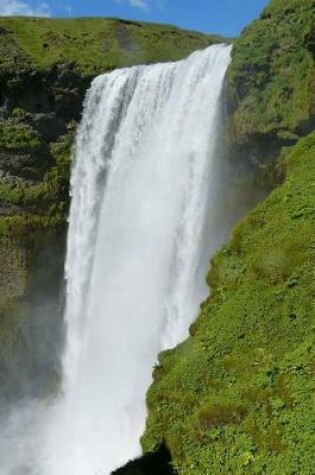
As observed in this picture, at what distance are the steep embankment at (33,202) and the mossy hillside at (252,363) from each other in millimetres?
18852

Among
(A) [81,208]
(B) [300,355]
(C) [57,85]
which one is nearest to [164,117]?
(A) [81,208]

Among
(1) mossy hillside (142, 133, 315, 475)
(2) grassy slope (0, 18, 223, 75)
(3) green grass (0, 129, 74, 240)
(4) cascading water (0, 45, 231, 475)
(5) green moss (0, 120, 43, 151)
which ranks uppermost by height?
(2) grassy slope (0, 18, 223, 75)

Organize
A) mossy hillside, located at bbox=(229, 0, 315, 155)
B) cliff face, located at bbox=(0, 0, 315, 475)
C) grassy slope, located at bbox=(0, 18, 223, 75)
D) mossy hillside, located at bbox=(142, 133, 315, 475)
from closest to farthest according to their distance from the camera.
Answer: mossy hillside, located at bbox=(142, 133, 315, 475), cliff face, located at bbox=(0, 0, 315, 475), mossy hillside, located at bbox=(229, 0, 315, 155), grassy slope, located at bbox=(0, 18, 223, 75)

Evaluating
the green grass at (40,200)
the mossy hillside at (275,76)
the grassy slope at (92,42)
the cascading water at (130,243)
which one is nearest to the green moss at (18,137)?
the green grass at (40,200)

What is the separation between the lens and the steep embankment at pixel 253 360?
9797 mm

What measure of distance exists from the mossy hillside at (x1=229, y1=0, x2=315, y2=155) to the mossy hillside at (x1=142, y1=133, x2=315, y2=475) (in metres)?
5.21

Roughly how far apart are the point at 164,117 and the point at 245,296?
14.0 metres

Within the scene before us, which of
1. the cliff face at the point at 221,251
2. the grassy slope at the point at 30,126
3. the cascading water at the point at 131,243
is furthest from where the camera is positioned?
the grassy slope at the point at 30,126

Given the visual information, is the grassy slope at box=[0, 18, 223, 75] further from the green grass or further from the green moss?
the green grass

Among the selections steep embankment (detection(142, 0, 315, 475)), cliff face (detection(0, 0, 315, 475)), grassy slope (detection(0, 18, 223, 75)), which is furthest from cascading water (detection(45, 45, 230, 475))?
steep embankment (detection(142, 0, 315, 475))

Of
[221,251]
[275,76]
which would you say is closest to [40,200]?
[275,76]

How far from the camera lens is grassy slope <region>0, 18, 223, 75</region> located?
33656mm

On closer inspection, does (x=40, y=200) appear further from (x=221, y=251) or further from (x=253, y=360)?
(x=253, y=360)

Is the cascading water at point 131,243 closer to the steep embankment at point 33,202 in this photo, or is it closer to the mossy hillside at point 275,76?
the steep embankment at point 33,202
